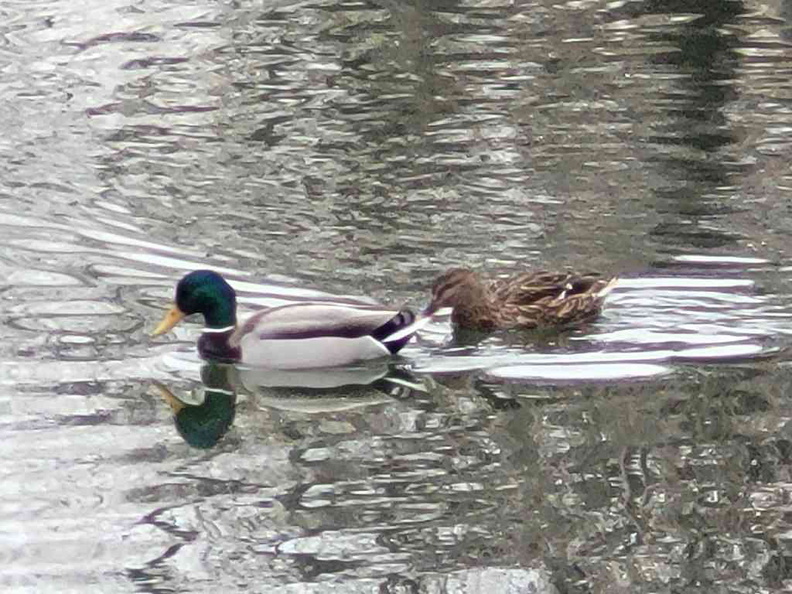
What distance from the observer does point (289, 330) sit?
30.8ft

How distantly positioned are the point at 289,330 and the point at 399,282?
130 centimetres

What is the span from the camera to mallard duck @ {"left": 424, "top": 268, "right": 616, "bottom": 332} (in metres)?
9.87

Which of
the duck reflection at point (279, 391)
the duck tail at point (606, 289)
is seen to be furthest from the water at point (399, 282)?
the duck tail at point (606, 289)

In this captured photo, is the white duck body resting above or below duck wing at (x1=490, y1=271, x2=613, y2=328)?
above

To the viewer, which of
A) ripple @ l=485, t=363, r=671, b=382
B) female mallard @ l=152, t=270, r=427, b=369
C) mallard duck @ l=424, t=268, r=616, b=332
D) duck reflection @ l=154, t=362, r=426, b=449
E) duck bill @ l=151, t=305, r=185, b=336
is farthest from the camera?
mallard duck @ l=424, t=268, r=616, b=332

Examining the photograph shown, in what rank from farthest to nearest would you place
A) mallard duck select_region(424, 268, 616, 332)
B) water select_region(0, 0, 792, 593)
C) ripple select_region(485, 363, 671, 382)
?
1. mallard duck select_region(424, 268, 616, 332)
2. ripple select_region(485, 363, 671, 382)
3. water select_region(0, 0, 792, 593)

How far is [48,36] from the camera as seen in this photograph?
1645 cm

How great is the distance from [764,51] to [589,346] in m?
6.47

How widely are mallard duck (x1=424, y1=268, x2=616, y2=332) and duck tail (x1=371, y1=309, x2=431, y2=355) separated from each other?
42 centimetres

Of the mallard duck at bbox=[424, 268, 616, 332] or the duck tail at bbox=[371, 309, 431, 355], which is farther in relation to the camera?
the mallard duck at bbox=[424, 268, 616, 332]

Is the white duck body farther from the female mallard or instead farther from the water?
the water

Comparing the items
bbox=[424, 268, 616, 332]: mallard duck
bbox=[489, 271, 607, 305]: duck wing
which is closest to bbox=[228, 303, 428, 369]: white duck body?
bbox=[424, 268, 616, 332]: mallard duck

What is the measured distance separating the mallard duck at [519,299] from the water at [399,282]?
10 centimetres

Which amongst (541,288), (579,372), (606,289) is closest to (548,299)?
(541,288)
